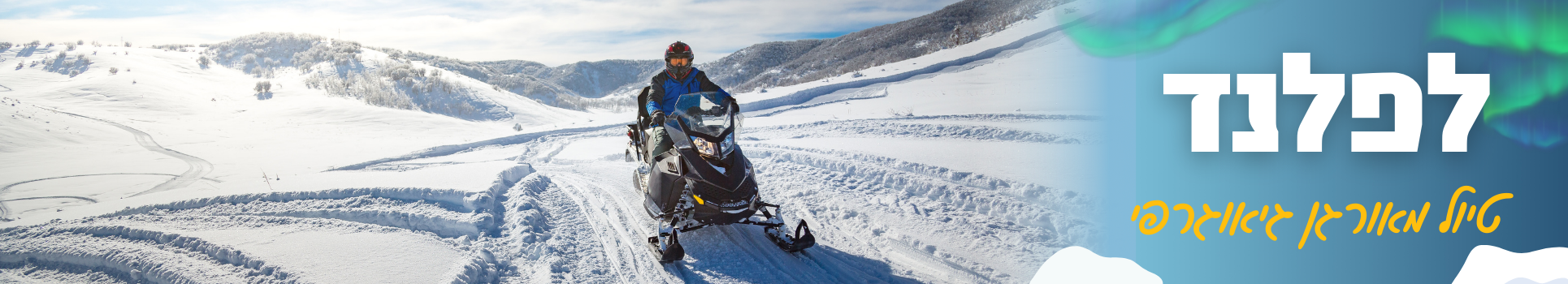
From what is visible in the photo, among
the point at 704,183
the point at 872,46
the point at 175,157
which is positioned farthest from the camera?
the point at 872,46

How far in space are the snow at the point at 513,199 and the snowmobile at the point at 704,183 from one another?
156mm

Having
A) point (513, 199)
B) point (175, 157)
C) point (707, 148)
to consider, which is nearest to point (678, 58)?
point (707, 148)

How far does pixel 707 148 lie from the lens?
165 inches

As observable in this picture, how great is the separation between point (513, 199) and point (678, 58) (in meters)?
1.90

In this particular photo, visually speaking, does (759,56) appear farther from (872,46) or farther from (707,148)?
(707,148)

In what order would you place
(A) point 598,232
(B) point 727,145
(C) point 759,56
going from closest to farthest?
(B) point 727,145, (A) point 598,232, (C) point 759,56

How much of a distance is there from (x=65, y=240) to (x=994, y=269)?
580cm

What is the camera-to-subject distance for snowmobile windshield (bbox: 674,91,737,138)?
4227 mm

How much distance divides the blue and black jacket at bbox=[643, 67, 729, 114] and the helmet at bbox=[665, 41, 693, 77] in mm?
39

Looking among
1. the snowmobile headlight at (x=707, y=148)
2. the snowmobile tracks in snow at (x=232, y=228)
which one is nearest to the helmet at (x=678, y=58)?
the snowmobile headlight at (x=707, y=148)

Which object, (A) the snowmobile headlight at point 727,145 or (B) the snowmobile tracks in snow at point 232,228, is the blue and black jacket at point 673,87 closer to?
(A) the snowmobile headlight at point 727,145

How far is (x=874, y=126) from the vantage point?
9500 mm

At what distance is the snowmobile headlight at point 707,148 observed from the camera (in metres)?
4.16

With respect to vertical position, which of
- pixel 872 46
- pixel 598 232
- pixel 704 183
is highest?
pixel 872 46
